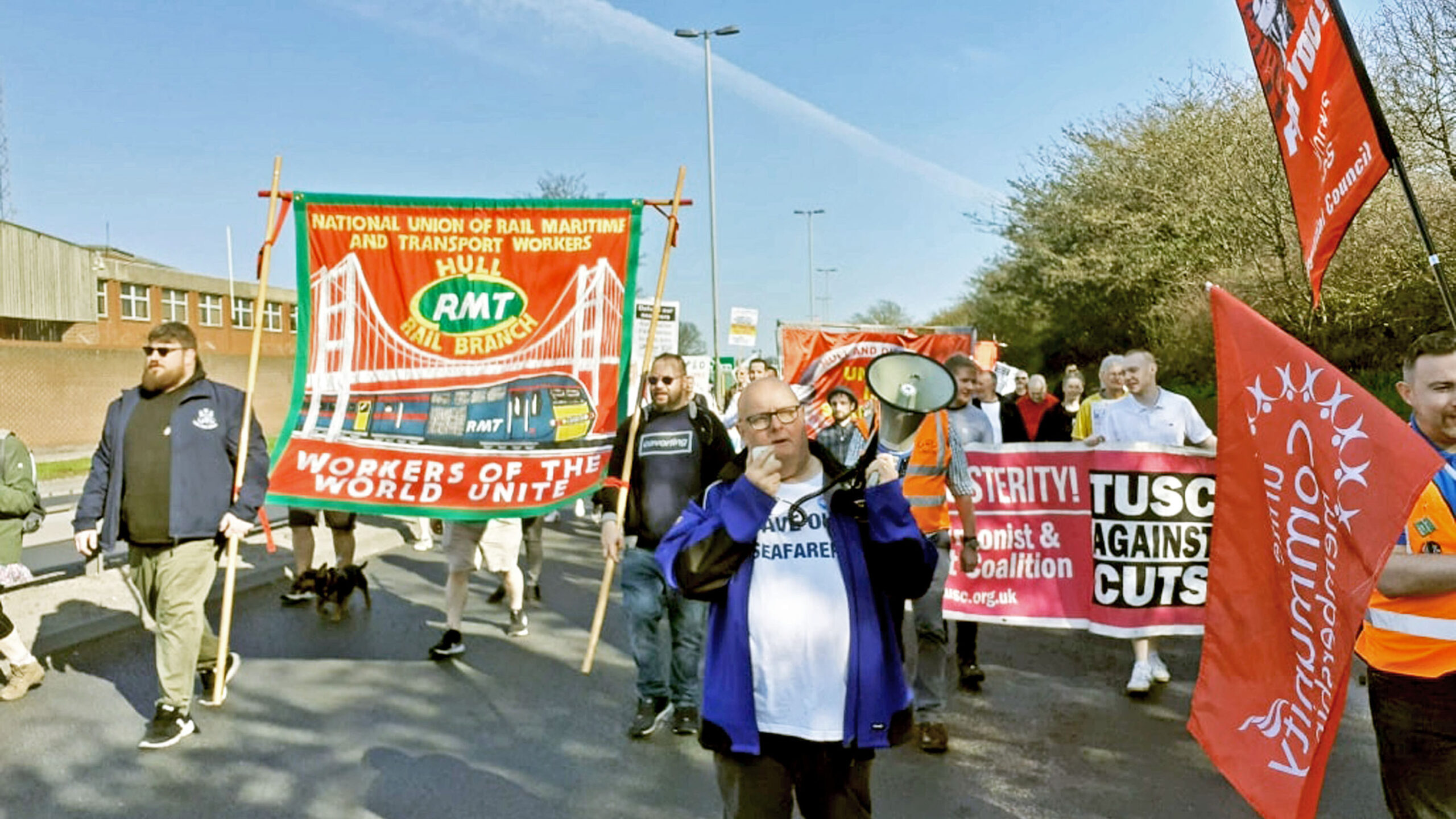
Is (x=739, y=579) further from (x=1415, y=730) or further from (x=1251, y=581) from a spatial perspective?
(x=1415, y=730)

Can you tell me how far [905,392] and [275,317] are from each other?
5939cm

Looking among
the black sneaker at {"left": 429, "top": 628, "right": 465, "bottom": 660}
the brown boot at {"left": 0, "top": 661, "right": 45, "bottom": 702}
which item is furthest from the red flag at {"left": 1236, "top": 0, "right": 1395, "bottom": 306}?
the brown boot at {"left": 0, "top": 661, "right": 45, "bottom": 702}

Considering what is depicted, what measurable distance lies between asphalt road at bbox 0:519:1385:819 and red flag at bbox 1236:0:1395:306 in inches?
53.9

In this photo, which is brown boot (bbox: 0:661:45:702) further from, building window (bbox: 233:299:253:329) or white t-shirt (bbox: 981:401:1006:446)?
building window (bbox: 233:299:253:329)

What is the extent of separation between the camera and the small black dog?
25.4 feet

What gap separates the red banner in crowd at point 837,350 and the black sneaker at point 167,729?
32.1ft

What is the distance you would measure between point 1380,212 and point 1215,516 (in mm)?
14757

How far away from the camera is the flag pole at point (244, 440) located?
212 inches

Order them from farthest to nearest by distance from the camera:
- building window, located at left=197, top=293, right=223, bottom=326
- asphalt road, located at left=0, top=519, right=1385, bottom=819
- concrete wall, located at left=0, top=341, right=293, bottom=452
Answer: building window, located at left=197, top=293, right=223, bottom=326, concrete wall, located at left=0, top=341, right=293, bottom=452, asphalt road, located at left=0, top=519, right=1385, bottom=819

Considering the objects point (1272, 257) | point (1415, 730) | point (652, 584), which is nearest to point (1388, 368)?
point (1272, 257)

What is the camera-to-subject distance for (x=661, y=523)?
5426mm

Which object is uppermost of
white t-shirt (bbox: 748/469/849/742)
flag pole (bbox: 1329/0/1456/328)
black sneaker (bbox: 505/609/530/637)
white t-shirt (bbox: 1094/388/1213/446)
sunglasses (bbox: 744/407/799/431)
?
flag pole (bbox: 1329/0/1456/328)

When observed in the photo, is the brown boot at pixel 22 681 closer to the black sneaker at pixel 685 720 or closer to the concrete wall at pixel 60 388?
the black sneaker at pixel 685 720

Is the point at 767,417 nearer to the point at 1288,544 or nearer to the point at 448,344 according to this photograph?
the point at 1288,544
